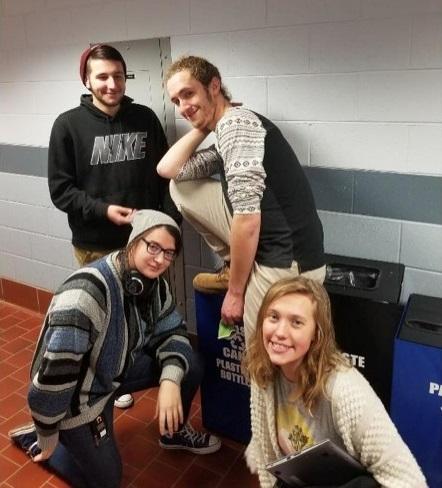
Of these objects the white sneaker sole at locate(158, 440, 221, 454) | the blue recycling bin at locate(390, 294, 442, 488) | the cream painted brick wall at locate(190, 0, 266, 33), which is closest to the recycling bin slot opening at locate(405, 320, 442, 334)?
the blue recycling bin at locate(390, 294, 442, 488)

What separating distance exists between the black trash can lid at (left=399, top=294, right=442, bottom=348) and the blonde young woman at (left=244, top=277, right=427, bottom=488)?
1.47 feet

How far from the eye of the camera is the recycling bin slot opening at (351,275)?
1986mm

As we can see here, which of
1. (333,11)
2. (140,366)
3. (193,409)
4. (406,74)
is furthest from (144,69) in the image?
(193,409)

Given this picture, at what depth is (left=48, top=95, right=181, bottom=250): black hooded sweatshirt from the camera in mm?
2264

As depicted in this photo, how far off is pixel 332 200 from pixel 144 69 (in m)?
1.14

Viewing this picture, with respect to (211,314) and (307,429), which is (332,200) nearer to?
(211,314)

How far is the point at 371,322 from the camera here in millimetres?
1812

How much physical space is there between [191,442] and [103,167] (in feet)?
4.13

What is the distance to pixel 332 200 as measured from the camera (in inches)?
84.4

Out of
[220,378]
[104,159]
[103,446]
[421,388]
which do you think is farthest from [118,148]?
[421,388]

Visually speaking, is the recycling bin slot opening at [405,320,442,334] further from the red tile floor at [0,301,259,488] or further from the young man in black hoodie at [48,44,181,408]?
the young man in black hoodie at [48,44,181,408]

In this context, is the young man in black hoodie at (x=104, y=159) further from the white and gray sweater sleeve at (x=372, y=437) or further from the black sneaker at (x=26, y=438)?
the white and gray sweater sleeve at (x=372, y=437)

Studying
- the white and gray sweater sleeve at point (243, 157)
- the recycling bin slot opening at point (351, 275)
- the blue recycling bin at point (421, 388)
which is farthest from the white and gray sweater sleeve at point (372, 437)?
the recycling bin slot opening at point (351, 275)

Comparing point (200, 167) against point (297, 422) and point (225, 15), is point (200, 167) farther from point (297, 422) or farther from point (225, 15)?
point (297, 422)
